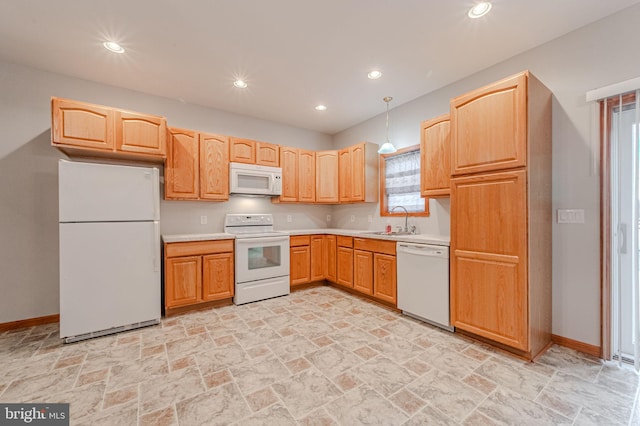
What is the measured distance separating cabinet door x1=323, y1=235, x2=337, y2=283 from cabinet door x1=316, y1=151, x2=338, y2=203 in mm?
739

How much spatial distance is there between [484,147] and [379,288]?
205 cm

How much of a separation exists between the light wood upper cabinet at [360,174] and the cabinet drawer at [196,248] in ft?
6.80

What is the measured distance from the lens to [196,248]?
3.32m

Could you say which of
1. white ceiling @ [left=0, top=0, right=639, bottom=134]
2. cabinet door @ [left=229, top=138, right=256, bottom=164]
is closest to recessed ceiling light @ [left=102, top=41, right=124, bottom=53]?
white ceiling @ [left=0, top=0, right=639, bottom=134]

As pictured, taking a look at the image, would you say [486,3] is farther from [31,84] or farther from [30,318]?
[30,318]

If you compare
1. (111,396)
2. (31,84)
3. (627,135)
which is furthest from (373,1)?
(31,84)

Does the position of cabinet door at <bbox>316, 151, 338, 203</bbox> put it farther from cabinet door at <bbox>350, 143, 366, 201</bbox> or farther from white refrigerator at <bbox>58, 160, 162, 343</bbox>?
white refrigerator at <bbox>58, 160, 162, 343</bbox>

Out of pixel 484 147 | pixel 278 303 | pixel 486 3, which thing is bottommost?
pixel 278 303

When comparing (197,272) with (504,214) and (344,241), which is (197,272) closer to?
(344,241)

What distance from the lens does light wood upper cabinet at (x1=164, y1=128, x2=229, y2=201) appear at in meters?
3.43

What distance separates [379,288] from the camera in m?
3.47

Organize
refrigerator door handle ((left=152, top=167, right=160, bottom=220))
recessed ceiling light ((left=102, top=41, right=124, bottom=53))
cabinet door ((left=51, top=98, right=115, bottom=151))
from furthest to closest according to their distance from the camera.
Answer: refrigerator door handle ((left=152, top=167, right=160, bottom=220)), cabinet door ((left=51, top=98, right=115, bottom=151)), recessed ceiling light ((left=102, top=41, right=124, bottom=53))

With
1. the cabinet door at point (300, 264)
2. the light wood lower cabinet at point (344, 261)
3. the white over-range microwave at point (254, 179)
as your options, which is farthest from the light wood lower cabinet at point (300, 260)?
the white over-range microwave at point (254, 179)

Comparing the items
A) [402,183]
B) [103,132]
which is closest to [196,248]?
[103,132]
